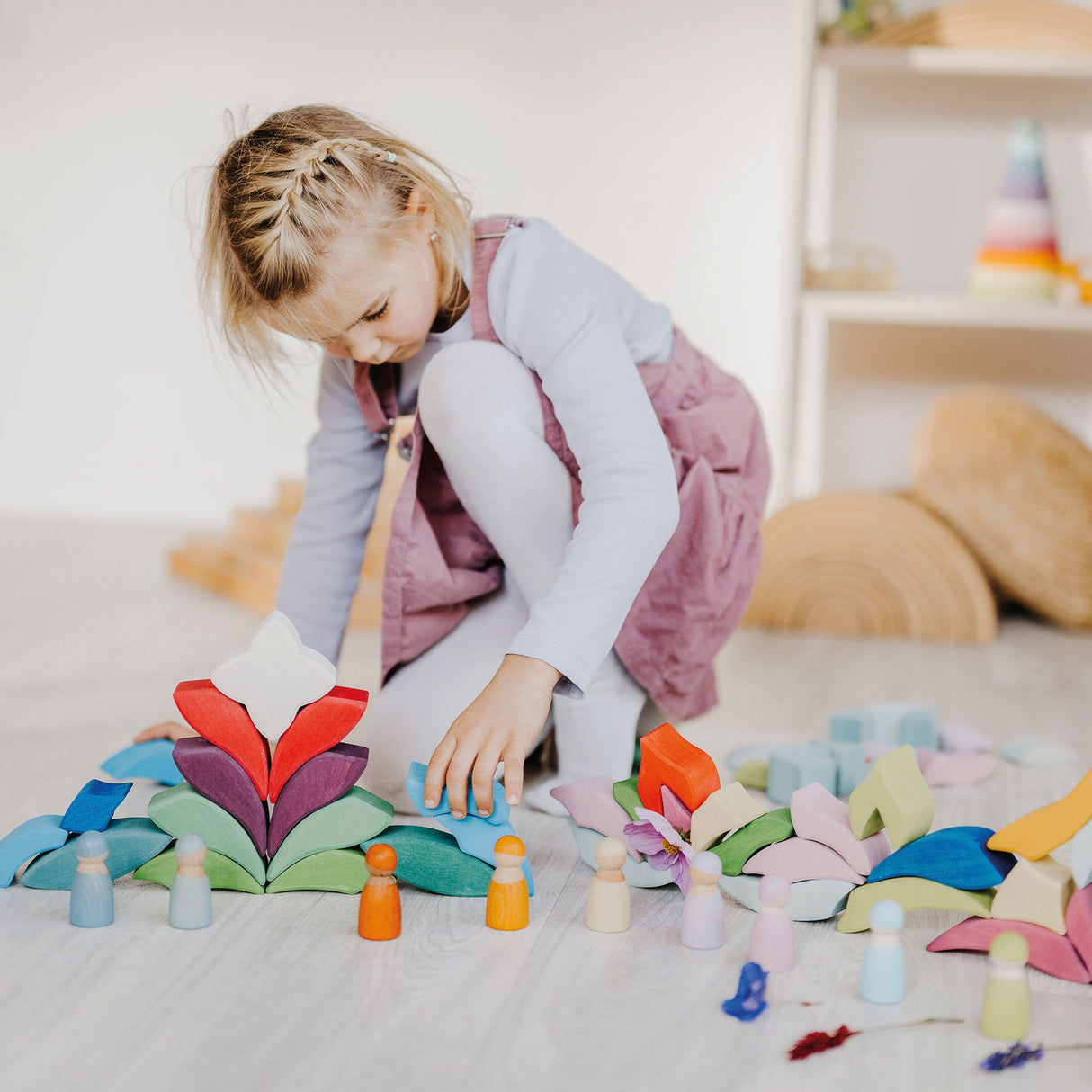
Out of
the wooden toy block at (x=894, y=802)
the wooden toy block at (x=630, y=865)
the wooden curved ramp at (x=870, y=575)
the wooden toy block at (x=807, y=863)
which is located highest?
the wooden toy block at (x=894, y=802)

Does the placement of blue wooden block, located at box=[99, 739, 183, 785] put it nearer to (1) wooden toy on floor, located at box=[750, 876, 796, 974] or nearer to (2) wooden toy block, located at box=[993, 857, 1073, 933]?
(1) wooden toy on floor, located at box=[750, 876, 796, 974]

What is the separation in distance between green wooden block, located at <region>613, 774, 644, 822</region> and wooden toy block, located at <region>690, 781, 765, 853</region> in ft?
0.14

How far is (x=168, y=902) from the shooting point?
801 mm

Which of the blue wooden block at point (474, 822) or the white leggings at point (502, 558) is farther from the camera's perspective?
the white leggings at point (502, 558)

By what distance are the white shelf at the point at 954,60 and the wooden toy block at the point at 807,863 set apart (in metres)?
1.49

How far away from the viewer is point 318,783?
31.7 inches

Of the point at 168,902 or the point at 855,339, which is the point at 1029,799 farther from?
the point at 855,339

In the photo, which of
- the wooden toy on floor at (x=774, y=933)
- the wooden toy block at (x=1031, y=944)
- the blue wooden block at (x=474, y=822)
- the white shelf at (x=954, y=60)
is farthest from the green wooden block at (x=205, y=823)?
the white shelf at (x=954, y=60)

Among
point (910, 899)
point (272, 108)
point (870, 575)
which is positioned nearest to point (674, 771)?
point (910, 899)

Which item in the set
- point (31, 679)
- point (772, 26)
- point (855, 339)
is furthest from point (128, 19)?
point (31, 679)

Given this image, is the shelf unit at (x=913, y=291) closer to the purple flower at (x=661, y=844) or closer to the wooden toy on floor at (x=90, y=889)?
the purple flower at (x=661, y=844)

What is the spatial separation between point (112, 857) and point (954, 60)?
1.69 metres

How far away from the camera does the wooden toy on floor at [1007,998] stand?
0.65 m

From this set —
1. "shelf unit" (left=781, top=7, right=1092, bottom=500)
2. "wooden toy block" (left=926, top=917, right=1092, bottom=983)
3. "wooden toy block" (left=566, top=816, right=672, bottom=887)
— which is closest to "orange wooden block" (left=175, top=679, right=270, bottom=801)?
"wooden toy block" (left=566, top=816, right=672, bottom=887)
